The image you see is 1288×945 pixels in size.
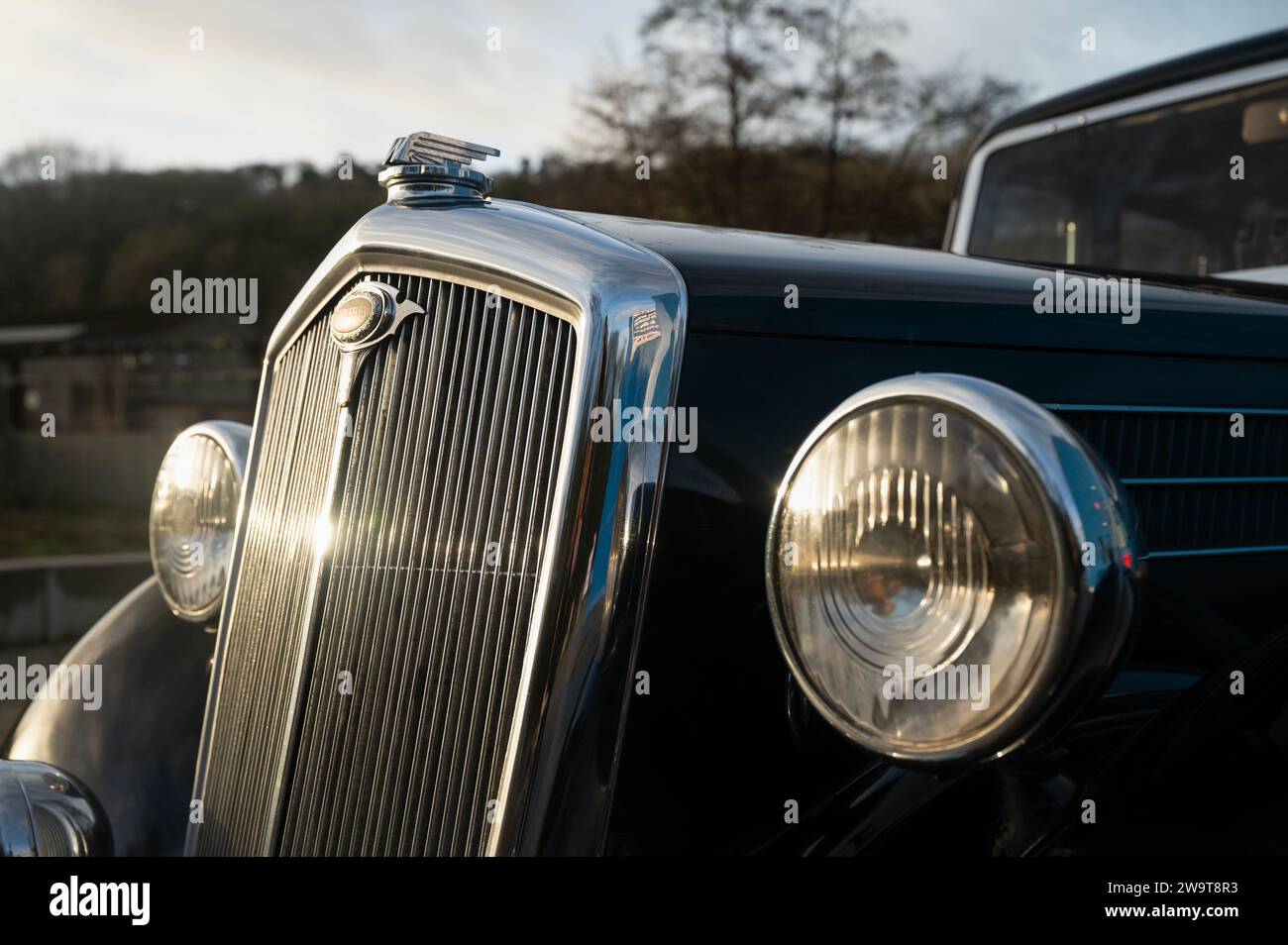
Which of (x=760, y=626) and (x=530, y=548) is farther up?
(x=530, y=548)

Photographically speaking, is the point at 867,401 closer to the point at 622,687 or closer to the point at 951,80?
the point at 622,687

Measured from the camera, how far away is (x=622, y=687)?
154cm

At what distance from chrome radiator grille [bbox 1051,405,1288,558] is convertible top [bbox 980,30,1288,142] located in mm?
1220

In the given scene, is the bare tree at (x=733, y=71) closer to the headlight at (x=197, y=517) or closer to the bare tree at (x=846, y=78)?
the bare tree at (x=846, y=78)

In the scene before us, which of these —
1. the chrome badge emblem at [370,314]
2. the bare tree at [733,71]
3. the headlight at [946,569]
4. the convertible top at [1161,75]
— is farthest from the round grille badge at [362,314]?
the bare tree at [733,71]

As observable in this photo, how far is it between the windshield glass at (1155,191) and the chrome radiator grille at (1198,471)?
2.44 feet

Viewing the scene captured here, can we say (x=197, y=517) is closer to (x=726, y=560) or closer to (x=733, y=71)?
(x=726, y=560)

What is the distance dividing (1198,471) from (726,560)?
0.88 metres

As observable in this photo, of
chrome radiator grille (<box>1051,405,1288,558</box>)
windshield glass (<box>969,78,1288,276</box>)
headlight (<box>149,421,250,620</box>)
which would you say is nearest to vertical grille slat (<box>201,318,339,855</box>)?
headlight (<box>149,421,250,620</box>)

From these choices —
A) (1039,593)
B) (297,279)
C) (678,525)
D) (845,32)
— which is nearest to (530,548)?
(678,525)

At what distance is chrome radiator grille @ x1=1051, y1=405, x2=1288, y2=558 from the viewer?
188cm

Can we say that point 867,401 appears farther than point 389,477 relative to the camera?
No

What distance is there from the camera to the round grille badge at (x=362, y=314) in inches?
72.8
